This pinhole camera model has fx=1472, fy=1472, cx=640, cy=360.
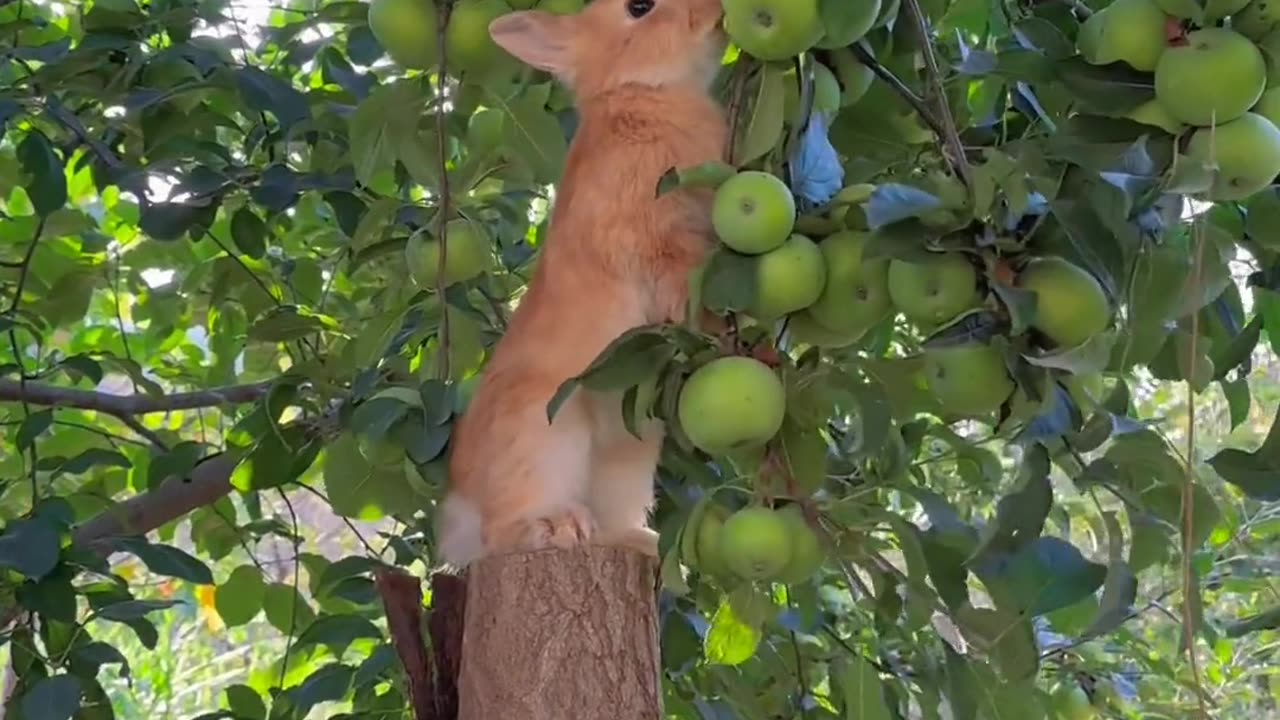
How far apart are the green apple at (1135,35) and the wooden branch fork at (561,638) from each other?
0.62m

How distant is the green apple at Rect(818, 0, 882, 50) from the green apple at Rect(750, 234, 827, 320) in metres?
0.15

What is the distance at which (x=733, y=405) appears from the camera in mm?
1024

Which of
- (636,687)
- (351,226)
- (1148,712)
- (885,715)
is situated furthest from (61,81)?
(1148,712)

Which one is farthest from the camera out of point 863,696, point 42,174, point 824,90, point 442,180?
point 42,174

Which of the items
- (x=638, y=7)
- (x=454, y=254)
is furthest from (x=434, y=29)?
(x=638, y=7)

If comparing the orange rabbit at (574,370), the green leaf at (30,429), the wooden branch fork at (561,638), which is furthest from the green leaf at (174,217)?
the wooden branch fork at (561,638)

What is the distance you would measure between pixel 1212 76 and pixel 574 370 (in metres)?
0.79

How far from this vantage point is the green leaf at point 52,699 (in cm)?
159

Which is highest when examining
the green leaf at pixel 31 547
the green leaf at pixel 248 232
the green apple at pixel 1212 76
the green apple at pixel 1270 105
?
the green apple at pixel 1212 76

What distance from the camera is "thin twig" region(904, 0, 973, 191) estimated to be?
38.8 inches

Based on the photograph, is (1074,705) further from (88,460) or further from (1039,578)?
(88,460)

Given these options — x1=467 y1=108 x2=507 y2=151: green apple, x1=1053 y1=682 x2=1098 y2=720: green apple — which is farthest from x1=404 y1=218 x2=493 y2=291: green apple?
x1=1053 y1=682 x2=1098 y2=720: green apple

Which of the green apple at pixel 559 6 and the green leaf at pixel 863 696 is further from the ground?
the green apple at pixel 559 6

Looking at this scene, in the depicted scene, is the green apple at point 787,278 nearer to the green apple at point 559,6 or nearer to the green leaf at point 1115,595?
the green leaf at point 1115,595
